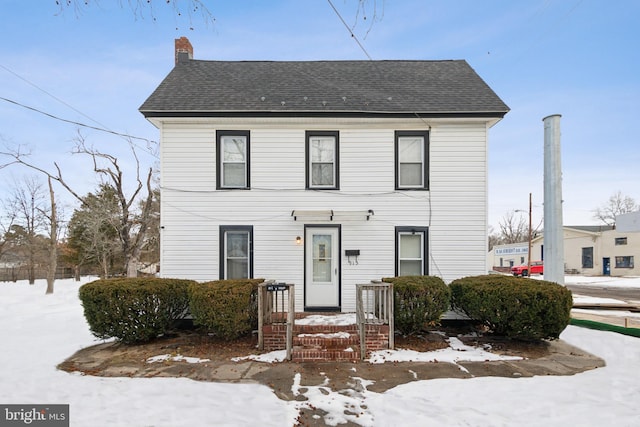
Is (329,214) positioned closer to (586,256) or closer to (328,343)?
(328,343)

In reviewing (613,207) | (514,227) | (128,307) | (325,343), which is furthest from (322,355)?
(613,207)

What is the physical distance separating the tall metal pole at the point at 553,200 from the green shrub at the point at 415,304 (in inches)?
181

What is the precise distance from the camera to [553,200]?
946cm

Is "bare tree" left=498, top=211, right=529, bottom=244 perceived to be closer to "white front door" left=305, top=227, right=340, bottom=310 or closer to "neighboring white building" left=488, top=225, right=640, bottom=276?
"neighboring white building" left=488, top=225, right=640, bottom=276

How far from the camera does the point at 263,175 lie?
856 centimetres

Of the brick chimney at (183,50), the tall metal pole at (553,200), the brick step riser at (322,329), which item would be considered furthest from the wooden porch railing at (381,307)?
the brick chimney at (183,50)

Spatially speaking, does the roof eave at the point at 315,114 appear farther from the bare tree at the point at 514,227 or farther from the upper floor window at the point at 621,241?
the bare tree at the point at 514,227

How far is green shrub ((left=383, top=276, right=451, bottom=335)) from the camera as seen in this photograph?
22.4ft

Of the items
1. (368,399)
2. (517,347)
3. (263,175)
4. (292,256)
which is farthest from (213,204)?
(517,347)

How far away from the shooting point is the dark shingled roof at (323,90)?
27.4ft

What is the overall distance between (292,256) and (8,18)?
6.33 meters

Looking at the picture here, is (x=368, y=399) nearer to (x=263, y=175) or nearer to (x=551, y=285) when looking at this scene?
(x=551, y=285)

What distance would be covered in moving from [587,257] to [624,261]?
Result: 338cm

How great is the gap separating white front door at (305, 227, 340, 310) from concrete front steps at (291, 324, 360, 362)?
1421mm
